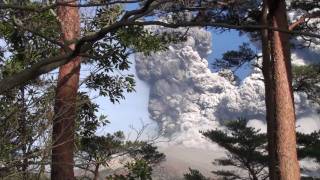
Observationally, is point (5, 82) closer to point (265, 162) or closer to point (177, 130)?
point (265, 162)

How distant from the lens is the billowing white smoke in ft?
326

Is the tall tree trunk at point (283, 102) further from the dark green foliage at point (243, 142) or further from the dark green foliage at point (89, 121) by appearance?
the dark green foliage at point (243, 142)

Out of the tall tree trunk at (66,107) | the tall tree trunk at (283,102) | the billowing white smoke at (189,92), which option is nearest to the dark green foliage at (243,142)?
the tall tree trunk at (283,102)

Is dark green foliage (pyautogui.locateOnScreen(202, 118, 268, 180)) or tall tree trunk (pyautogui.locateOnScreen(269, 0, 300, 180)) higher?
dark green foliage (pyautogui.locateOnScreen(202, 118, 268, 180))

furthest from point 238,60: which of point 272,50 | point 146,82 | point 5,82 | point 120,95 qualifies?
point 146,82

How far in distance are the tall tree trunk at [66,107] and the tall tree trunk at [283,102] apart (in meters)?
2.62

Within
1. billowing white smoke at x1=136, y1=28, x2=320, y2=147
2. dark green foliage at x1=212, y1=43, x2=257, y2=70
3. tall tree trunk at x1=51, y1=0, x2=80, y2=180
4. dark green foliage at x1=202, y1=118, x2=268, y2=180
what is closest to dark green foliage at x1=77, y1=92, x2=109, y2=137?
tall tree trunk at x1=51, y1=0, x2=80, y2=180

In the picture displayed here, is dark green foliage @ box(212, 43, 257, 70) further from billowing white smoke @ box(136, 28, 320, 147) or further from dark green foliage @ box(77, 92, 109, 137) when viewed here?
billowing white smoke @ box(136, 28, 320, 147)

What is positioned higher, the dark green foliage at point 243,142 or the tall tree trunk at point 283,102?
the dark green foliage at point 243,142

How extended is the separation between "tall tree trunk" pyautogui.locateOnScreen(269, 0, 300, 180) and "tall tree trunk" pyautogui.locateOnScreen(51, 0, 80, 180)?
2620mm

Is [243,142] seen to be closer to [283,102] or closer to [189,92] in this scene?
[283,102]

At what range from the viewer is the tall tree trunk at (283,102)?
703 centimetres

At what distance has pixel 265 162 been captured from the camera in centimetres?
1848

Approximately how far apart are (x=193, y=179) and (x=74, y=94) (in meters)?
13.0
